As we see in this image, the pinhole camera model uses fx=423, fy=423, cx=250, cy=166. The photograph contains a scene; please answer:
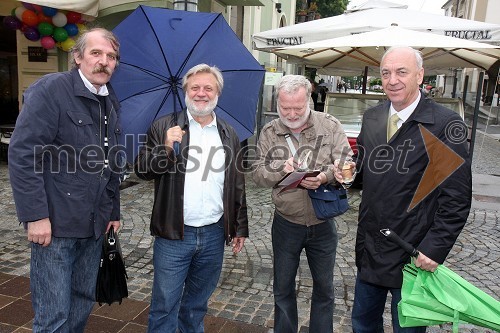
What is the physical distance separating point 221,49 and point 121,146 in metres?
1.02

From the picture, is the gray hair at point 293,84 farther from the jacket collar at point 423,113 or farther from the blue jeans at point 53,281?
the blue jeans at point 53,281

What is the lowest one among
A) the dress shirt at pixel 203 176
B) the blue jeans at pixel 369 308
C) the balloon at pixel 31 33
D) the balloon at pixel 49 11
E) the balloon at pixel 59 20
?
the blue jeans at pixel 369 308

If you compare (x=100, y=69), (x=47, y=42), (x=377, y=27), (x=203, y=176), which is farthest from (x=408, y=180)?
(x=47, y=42)

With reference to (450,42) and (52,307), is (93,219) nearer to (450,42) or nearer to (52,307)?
(52,307)

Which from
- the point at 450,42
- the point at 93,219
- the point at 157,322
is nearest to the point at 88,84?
the point at 93,219

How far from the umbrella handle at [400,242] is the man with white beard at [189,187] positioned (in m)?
0.91

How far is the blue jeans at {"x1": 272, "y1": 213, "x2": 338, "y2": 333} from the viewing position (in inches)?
105

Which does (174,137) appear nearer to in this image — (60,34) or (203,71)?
(203,71)

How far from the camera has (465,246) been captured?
5168mm

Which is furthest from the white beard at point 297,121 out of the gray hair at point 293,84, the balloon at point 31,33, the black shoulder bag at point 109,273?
the balloon at point 31,33

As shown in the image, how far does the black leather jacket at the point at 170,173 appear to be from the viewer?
236cm

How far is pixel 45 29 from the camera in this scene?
23.9 ft

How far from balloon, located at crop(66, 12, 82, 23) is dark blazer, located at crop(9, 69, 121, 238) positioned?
560 centimetres

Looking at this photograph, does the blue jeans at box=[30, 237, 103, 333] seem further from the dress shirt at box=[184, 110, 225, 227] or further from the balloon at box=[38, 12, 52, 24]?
the balloon at box=[38, 12, 52, 24]
